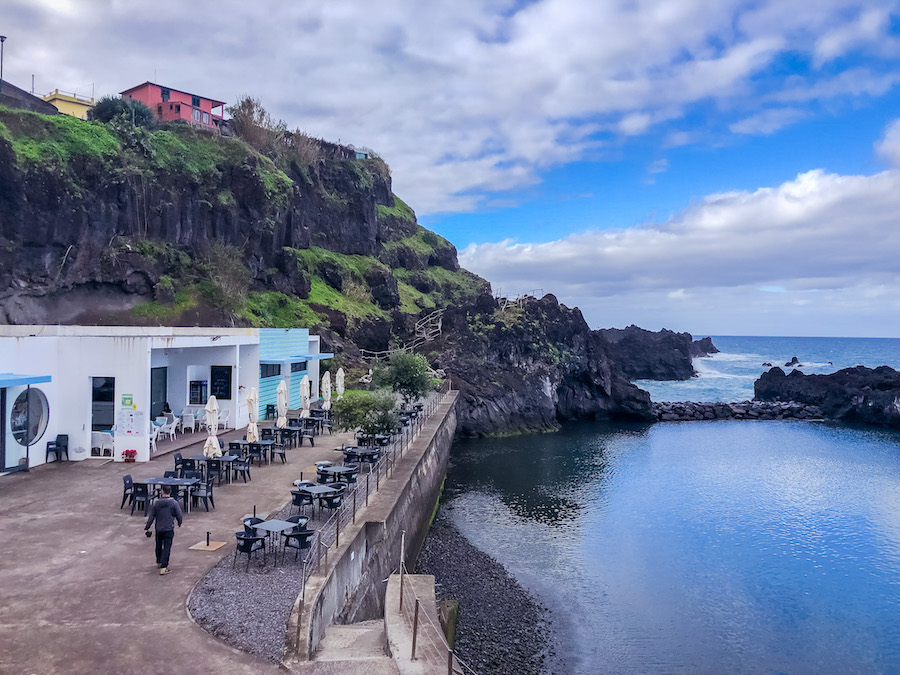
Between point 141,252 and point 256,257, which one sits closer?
point 141,252

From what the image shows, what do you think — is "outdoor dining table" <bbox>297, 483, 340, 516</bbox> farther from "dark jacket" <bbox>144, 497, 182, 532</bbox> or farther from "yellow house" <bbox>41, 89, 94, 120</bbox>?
"yellow house" <bbox>41, 89, 94, 120</bbox>

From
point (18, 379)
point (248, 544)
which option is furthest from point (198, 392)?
point (248, 544)

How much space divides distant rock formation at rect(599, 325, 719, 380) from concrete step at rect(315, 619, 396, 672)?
98468 mm

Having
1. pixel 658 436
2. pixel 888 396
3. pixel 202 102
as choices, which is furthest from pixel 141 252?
pixel 888 396

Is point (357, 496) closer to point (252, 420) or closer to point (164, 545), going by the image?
point (164, 545)

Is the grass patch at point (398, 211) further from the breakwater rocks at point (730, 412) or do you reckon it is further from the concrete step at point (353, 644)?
the concrete step at point (353, 644)

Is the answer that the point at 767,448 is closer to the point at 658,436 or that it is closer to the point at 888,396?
the point at 658,436

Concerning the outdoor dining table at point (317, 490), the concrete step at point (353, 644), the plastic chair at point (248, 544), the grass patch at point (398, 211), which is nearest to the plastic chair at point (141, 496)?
the outdoor dining table at point (317, 490)

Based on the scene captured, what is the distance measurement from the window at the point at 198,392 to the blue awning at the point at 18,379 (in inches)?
340

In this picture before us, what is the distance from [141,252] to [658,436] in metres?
44.8

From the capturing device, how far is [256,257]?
54.3 m

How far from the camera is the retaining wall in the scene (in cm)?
958

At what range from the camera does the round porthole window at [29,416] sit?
18.5 metres

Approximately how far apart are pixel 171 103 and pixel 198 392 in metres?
52.4
